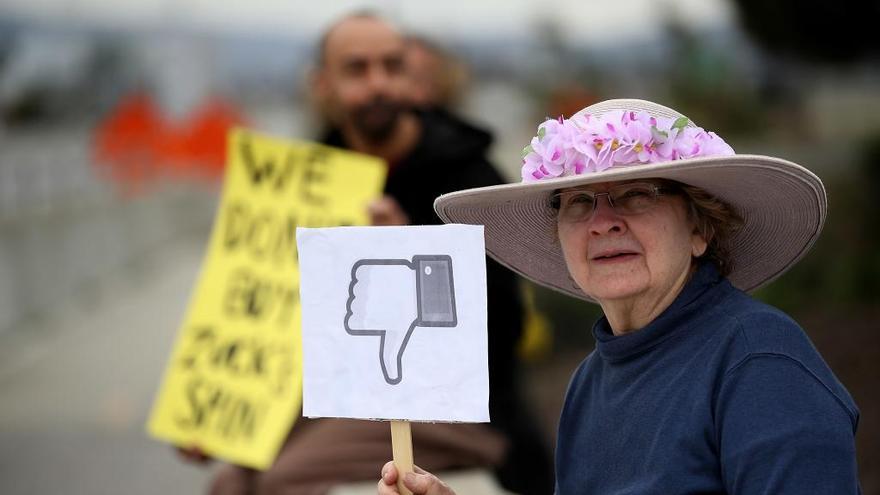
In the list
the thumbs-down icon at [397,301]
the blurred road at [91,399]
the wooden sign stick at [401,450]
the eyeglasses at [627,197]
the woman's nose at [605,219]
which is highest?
the eyeglasses at [627,197]

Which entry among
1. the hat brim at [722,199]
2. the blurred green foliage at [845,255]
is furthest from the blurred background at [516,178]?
the hat brim at [722,199]

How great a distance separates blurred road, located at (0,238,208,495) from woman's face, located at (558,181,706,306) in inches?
220

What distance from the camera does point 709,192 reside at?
8.00ft

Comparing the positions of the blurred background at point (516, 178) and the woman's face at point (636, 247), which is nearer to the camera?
the woman's face at point (636, 247)

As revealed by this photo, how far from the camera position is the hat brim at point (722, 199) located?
2301 millimetres

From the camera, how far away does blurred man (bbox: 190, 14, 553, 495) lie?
4266 mm

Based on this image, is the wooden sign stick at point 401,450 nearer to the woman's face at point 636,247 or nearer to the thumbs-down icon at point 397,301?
the thumbs-down icon at point 397,301

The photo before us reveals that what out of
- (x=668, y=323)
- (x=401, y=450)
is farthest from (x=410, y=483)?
(x=668, y=323)

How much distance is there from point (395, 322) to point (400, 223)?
5.57ft

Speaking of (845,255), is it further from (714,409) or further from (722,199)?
(714,409)

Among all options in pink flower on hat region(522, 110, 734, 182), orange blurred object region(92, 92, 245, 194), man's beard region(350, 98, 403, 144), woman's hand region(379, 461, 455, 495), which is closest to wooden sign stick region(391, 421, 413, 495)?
woman's hand region(379, 461, 455, 495)

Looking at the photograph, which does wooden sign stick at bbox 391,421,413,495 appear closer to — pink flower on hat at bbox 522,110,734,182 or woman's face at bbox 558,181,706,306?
woman's face at bbox 558,181,706,306

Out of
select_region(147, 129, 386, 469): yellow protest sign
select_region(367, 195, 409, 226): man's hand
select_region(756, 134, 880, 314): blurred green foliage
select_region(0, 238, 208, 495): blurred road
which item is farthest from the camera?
select_region(0, 238, 208, 495): blurred road

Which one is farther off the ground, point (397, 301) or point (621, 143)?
point (621, 143)
